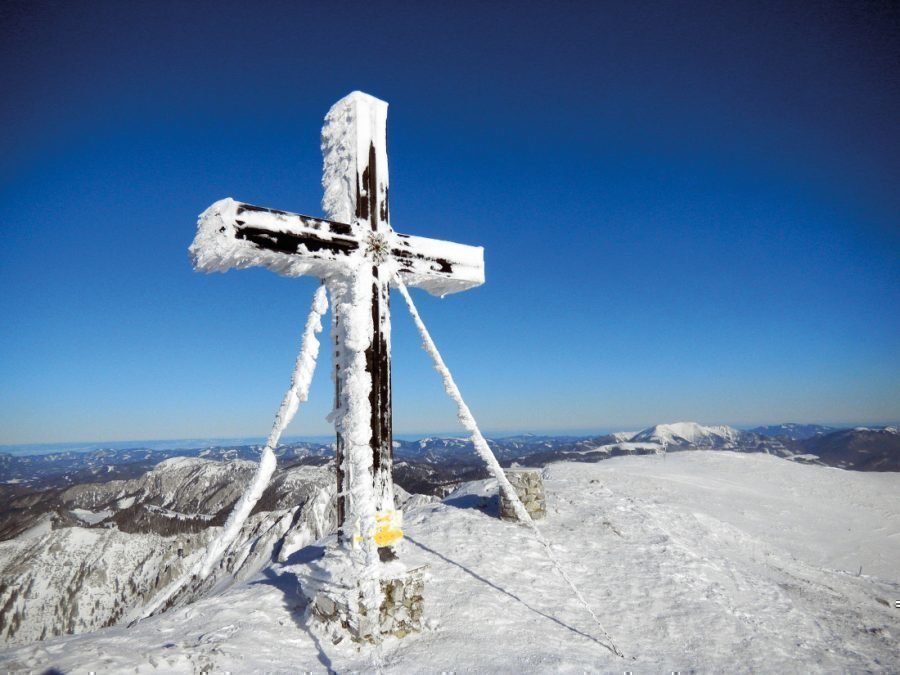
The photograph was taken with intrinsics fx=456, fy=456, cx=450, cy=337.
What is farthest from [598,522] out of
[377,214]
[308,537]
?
[308,537]

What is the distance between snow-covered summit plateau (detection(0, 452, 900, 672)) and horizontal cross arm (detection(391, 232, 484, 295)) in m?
3.76

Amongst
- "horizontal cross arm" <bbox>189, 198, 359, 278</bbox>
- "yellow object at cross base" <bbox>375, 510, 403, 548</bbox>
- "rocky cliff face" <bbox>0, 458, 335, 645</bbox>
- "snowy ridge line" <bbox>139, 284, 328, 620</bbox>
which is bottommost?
"rocky cliff face" <bbox>0, 458, 335, 645</bbox>

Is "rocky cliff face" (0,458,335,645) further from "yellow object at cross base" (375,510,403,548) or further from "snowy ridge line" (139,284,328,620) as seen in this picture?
"snowy ridge line" (139,284,328,620)

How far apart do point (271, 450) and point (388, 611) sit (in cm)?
281

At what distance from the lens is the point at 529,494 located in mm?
11953

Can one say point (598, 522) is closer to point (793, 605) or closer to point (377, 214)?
point (793, 605)

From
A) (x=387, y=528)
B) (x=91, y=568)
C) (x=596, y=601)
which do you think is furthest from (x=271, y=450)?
(x=91, y=568)

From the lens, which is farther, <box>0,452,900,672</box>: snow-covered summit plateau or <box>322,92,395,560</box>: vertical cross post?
<box>0,452,900,672</box>: snow-covered summit plateau

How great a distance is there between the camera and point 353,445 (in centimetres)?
510

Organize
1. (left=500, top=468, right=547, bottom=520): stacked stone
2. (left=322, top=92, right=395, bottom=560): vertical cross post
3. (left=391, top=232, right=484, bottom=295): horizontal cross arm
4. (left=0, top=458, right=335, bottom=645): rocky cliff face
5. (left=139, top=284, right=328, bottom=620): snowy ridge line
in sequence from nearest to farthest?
(left=139, top=284, right=328, bottom=620): snowy ridge line
(left=322, top=92, right=395, bottom=560): vertical cross post
(left=391, top=232, right=484, bottom=295): horizontal cross arm
(left=500, top=468, right=547, bottom=520): stacked stone
(left=0, top=458, right=335, bottom=645): rocky cliff face

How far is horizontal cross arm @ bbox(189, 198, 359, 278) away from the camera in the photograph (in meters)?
4.40

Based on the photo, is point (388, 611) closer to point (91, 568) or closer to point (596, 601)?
point (596, 601)

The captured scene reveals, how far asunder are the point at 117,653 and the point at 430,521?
7.64 m

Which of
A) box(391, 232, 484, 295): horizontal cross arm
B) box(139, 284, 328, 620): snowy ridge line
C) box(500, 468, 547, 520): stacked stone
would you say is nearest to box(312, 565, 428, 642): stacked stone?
box(139, 284, 328, 620): snowy ridge line
